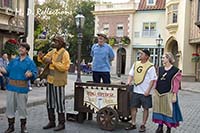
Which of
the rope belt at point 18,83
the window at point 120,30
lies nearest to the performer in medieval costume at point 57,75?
the rope belt at point 18,83

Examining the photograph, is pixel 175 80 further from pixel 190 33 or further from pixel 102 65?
pixel 190 33

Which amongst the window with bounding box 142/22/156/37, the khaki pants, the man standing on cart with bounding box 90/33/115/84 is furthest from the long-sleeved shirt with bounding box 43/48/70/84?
the window with bounding box 142/22/156/37

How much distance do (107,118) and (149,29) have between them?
31671mm

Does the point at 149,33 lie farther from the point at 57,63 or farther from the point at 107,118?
the point at 57,63

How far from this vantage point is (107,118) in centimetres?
787

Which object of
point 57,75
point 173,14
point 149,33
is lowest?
point 57,75

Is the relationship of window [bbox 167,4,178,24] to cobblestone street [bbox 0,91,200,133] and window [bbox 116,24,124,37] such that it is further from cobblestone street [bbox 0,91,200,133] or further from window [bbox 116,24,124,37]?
cobblestone street [bbox 0,91,200,133]

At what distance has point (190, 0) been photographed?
30.5 meters

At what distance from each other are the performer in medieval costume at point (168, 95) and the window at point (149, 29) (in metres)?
31.6

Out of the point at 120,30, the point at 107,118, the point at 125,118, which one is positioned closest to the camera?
the point at 107,118

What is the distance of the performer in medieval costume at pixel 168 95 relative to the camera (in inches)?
286

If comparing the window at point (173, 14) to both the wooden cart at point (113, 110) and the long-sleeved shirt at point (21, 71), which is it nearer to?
the wooden cart at point (113, 110)

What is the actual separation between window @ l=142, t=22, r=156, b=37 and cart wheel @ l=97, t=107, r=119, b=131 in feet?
103

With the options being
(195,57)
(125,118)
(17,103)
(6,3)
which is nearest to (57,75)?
(17,103)
